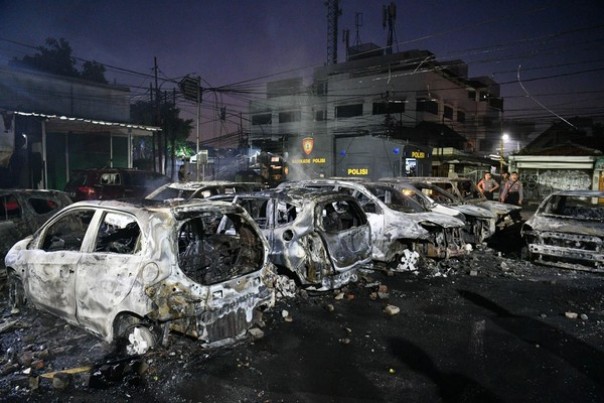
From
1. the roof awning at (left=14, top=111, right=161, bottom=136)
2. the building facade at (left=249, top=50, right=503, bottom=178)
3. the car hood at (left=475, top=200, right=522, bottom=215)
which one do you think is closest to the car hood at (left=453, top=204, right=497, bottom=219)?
the car hood at (left=475, top=200, right=522, bottom=215)

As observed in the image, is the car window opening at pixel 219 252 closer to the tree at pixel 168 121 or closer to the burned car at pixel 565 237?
the burned car at pixel 565 237

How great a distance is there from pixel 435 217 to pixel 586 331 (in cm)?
323

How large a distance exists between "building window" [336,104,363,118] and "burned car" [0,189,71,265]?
37.1 m

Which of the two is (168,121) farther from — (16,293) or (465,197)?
(16,293)

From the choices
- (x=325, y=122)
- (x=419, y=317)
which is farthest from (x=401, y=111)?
(x=419, y=317)

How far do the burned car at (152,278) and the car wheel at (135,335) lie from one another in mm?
10

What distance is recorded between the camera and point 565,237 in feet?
24.5

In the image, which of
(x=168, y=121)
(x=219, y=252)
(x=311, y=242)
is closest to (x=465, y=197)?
(x=311, y=242)

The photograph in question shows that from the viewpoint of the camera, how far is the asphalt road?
11.6 ft

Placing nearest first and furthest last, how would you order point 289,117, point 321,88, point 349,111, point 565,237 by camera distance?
point 565,237 → point 349,111 → point 321,88 → point 289,117

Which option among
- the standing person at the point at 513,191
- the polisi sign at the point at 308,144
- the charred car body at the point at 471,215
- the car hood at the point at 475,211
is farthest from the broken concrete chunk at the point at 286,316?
the polisi sign at the point at 308,144

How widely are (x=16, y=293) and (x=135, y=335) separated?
2526 mm

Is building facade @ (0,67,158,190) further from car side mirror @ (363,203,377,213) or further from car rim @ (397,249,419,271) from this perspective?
car rim @ (397,249,419,271)

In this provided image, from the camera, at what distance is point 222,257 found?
4.95 m
